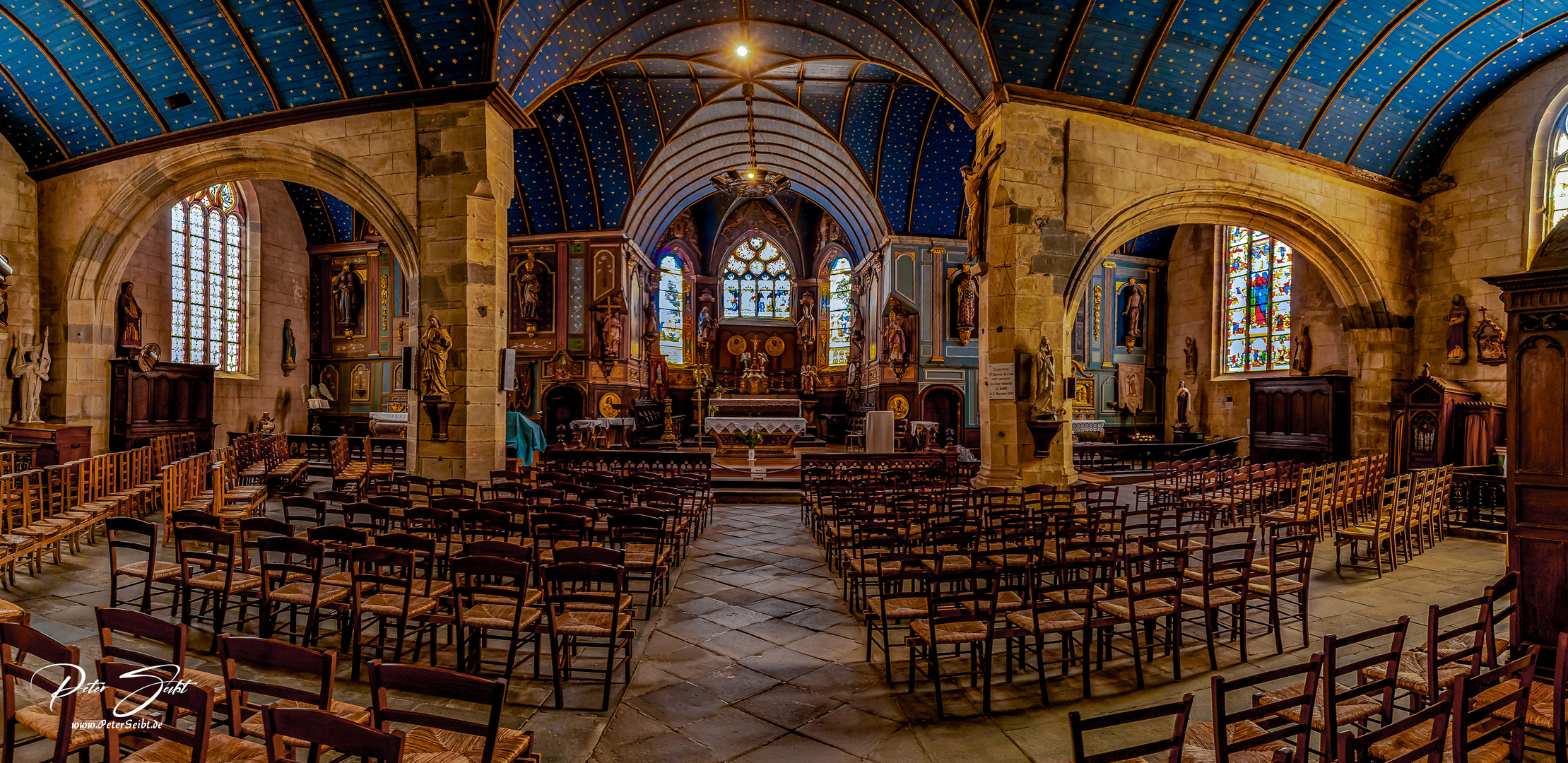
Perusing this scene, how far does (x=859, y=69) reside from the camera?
16.1m

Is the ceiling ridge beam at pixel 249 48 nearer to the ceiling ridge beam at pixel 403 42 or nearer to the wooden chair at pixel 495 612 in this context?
the ceiling ridge beam at pixel 403 42

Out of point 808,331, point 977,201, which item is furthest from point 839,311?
point 977,201

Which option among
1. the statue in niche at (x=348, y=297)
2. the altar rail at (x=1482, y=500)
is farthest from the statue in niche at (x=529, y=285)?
the altar rail at (x=1482, y=500)

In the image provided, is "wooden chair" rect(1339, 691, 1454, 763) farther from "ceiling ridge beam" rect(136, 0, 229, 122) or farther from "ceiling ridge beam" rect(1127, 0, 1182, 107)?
"ceiling ridge beam" rect(136, 0, 229, 122)

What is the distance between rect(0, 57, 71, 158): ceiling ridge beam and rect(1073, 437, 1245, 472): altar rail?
1833 centimetres

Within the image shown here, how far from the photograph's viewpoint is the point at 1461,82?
12.3 m

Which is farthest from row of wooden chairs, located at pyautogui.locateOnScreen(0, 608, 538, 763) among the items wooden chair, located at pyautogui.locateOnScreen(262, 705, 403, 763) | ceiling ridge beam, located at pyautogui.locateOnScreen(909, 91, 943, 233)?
ceiling ridge beam, located at pyautogui.locateOnScreen(909, 91, 943, 233)

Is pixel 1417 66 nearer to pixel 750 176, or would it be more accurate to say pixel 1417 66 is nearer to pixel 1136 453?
pixel 1136 453

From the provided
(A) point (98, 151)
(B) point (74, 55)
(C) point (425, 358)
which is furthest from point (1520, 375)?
(A) point (98, 151)

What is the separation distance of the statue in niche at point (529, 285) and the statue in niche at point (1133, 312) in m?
15.9

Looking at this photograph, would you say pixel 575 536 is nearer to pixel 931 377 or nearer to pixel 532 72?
pixel 532 72

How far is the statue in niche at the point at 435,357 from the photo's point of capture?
393 inches

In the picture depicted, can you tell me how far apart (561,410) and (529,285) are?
3401mm

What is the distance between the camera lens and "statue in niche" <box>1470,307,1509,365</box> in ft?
40.3
